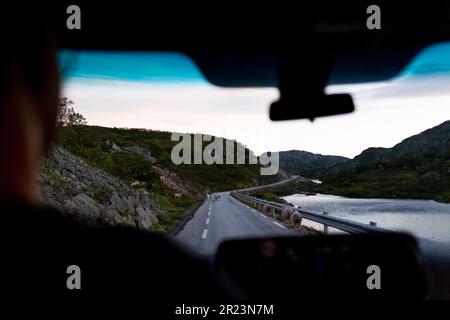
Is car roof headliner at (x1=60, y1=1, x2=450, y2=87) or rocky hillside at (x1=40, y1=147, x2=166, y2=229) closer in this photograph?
car roof headliner at (x1=60, y1=1, x2=450, y2=87)

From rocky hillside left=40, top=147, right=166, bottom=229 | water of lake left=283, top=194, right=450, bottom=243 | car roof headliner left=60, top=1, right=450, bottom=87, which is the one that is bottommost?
water of lake left=283, top=194, right=450, bottom=243

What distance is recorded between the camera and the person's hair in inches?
39.6

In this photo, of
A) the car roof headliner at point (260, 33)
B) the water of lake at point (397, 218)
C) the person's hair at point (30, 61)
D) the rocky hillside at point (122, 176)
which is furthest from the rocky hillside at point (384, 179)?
the person's hair at point (30, 61)

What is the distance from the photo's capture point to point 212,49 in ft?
10.6

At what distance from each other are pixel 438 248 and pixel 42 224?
3835mm

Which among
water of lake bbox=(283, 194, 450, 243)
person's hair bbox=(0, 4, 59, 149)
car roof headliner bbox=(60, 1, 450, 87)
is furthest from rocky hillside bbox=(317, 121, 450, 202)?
person's hair bbox=(0, 4, 59, 149)

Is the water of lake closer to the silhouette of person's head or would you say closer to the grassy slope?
the grassy slope

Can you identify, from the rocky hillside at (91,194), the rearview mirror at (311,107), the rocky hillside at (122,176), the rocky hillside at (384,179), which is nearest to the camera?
the rearview mirror at (311,107)

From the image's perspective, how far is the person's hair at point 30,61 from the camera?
3.30 feet

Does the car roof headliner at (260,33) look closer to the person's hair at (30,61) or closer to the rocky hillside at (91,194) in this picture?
the person's hair at (30,61)

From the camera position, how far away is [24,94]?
103 centimetres

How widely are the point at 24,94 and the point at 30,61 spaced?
78 millimetres

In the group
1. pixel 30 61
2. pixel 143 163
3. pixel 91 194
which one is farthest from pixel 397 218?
pixel 30 61

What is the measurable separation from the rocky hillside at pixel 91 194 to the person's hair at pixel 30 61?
4659 millimetres
